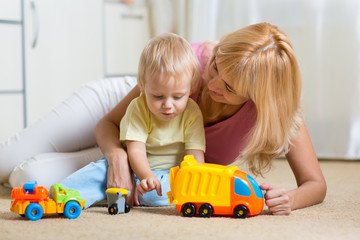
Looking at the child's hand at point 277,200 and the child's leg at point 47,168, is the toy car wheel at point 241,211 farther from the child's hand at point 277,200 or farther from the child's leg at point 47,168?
the child's leg at point 47,168

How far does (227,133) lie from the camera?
152cm

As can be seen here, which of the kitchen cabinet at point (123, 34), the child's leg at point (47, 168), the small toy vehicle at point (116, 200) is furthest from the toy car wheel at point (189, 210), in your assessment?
the kitchen cabinet at point (123, 34)

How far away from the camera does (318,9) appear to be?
2.50m

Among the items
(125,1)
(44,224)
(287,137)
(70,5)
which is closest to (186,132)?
(287,137)

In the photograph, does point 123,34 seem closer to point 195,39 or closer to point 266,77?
point 195,39

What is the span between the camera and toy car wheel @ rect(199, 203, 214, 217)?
48.8 inches

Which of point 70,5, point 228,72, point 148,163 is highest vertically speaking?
point 70,5

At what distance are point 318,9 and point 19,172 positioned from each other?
156 centimetres

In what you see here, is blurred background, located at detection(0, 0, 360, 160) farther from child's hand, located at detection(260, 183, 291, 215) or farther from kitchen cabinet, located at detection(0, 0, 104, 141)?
child's hand, located at detection(260, 183, 291, 215)

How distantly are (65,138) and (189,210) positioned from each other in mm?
691

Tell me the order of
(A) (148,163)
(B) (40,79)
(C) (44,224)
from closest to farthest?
(C) (44,224) → (A) (148,163) → (B) (40,79)

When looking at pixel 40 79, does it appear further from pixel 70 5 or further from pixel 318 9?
pixel 318 9

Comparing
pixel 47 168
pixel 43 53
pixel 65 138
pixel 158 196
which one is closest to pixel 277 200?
pixel 158 196

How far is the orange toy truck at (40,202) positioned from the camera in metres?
1.22
